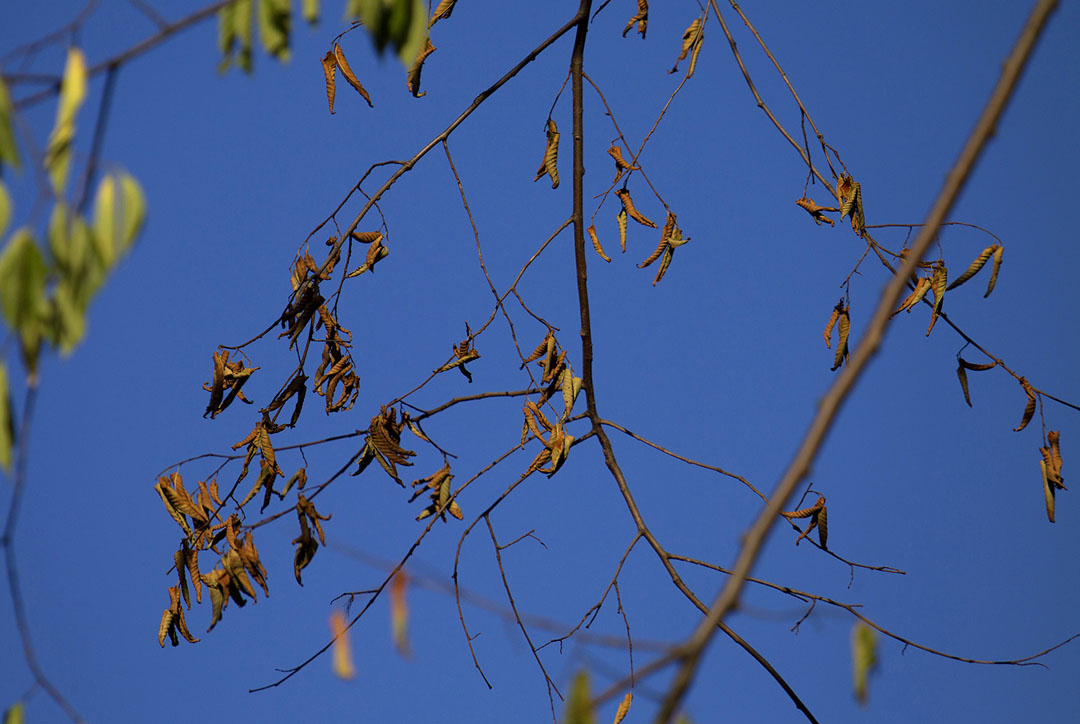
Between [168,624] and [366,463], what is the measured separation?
49cm

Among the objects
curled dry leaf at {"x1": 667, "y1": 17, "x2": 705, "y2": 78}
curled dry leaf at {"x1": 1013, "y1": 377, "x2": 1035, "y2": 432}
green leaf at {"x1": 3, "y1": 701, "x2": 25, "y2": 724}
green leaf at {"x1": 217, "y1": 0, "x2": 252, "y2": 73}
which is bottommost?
green leaf at {"x1": 3, "y1": 701, "x2": 25, "y2": 724}

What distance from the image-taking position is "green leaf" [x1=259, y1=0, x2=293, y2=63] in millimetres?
1384

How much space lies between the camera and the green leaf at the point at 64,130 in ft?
3.46

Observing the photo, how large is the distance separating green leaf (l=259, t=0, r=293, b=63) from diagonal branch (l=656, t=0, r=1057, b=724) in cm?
80

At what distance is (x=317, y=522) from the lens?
209 centimetres

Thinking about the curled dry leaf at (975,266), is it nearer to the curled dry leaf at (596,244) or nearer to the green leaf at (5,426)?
the curled dry leaf at (596,244)

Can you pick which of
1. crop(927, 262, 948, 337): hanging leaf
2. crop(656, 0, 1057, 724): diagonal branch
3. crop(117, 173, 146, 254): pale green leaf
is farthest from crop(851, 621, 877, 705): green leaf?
crop(927, 262, 948, 337): hanging leaf

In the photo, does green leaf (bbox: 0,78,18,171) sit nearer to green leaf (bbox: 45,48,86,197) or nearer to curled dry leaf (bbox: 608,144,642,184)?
green leaf (bbox: 45,48,86,197)

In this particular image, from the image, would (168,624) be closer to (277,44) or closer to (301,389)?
(301,389)

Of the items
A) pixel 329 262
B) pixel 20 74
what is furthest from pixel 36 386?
pixel 329 262

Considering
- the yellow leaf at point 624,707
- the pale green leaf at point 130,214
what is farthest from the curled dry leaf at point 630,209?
the pale green leaf at point 130,214

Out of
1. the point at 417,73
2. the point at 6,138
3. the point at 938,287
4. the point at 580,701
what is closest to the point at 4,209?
the point at 6,138

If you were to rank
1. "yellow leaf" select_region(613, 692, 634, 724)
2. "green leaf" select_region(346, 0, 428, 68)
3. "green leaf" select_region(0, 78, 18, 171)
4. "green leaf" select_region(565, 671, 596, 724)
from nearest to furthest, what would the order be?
"green leaf" select_region(565, 671, 596, 724)
"green leaf" select_region(0, 78, 18, 171)
"green leaf" select_region(346, 0, 428, 68)
"yellow leaf" select_region(613, 692, 634, 724)

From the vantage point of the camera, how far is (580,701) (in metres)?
0.90
